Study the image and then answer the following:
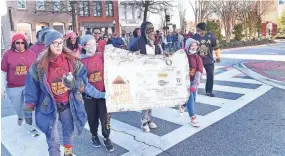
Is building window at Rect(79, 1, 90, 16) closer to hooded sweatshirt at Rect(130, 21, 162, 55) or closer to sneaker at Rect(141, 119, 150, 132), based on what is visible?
hooded sweatshirt at Rect(130, 21, 162, 55)

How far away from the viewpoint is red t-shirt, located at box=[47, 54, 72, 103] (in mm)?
3128

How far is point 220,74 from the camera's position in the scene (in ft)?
35.2

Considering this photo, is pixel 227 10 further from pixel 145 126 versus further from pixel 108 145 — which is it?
pixel 108 145

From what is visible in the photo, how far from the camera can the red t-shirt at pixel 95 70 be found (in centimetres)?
400

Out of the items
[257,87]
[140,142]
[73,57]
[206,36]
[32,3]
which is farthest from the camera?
[32,3]

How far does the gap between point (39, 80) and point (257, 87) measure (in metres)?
6.66

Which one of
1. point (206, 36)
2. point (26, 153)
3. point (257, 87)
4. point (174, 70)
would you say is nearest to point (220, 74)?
point (257, 87)

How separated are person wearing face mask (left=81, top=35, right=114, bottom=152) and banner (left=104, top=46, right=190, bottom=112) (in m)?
0.09

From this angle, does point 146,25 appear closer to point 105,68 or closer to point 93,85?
point 105,68

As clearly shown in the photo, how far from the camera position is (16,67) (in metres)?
5.01

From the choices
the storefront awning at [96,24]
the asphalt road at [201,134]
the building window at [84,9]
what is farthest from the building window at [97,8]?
the asphalt road at [201,134]

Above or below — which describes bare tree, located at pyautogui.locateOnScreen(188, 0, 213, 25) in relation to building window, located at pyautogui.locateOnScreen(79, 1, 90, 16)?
below

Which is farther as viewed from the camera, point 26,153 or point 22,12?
point 22,12

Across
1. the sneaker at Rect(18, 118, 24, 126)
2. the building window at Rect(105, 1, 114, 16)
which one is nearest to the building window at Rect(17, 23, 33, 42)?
the building window at Rect(105, 1, 114, 16)
